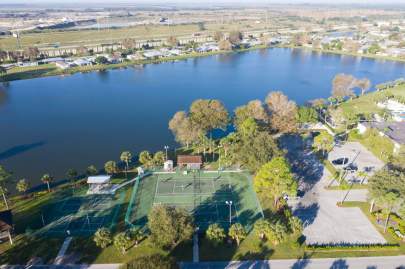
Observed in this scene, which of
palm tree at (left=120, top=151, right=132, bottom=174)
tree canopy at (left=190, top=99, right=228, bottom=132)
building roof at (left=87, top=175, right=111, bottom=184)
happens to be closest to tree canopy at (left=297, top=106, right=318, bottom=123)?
tree canopy at (left=190, top=99, right=228, bottom=132)

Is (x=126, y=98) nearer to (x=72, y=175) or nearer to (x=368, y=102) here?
(x=72, y=175)

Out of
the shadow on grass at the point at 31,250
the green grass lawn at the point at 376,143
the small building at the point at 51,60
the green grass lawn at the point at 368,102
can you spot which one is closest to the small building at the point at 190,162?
the shadow on grass at the point at 31,250

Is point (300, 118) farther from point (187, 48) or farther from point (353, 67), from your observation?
point (187, 48)

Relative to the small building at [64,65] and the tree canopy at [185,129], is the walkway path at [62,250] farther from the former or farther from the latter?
the small building at [64,65]

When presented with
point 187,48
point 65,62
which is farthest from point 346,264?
point 187,48

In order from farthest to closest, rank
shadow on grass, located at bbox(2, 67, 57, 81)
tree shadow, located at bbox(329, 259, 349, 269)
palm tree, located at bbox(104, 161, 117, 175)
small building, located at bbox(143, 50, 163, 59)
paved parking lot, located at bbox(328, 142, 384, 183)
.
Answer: small building, located at bbox(143, 50, 163, 59), shadow on grass, located at bbox(2, 67, 57, 81), paved parking lot, located at bbox(328, 142, 384, 183), palm tree, located at bbox(104, 161, 117, 175), tree shadow, located at bbox(329, 259, 349, 269)

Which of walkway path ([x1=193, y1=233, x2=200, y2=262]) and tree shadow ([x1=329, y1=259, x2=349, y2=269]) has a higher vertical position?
walkway path ([x1=193, y1=233, x2=200, y2=262])

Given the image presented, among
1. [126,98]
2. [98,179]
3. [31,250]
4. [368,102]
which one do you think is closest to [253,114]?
[98,179]

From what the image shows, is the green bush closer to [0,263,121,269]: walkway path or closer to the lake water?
[0,263,121,269]: walkway path
